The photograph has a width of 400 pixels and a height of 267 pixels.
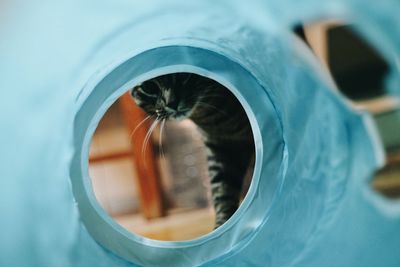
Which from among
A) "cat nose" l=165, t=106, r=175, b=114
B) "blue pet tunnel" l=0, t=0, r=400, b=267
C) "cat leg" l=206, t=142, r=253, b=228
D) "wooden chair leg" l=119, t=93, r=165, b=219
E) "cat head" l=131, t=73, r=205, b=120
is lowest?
"blue pet tunnel" l=0, t=0, r=400, b=267

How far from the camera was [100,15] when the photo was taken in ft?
2.45

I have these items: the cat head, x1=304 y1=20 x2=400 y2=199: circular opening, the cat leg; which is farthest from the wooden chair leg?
the cat head

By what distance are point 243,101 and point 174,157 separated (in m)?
1.82

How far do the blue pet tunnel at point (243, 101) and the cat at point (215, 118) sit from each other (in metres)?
0.30

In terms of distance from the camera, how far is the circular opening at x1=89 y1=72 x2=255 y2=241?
50.7 inches

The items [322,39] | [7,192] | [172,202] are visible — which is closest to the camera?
[7,192]

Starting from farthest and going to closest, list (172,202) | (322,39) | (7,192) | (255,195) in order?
1. (172,202)
2. (322,39)
3. (255,195)
4. (7,192)

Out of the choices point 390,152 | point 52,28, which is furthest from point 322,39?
point 52,28

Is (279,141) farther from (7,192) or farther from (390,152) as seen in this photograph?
(7,192)

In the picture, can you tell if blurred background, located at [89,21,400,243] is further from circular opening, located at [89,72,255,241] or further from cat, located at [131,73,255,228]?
cat, located at [131,73,255,228]

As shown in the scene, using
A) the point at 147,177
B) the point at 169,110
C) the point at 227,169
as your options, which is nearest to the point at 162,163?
the point at 147,177

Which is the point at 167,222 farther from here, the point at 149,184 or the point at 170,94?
the point at 170,94

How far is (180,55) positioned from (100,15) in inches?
8.5

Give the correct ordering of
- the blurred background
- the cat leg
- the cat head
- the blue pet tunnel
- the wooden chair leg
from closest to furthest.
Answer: the blue pet tunnel < the cat head < the cat leg < the blurred background < the wooden chair leg
